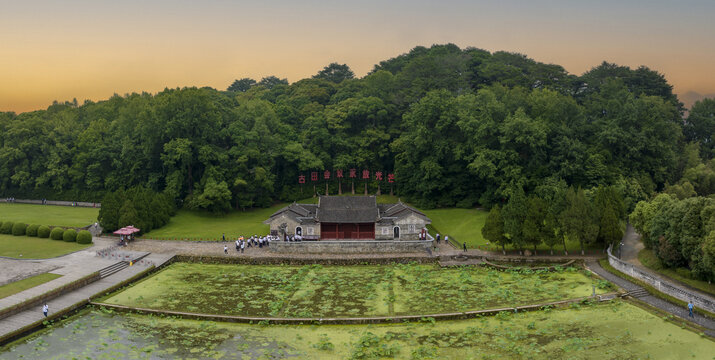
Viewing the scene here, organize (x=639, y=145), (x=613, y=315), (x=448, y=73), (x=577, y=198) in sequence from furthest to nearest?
(x=448, y=73), (x=639, y=145), (x=577, y=198), (x=613, y=315)

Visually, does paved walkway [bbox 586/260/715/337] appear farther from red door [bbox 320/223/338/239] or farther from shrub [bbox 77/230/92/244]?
shrub [bbox 77/230/92/244]

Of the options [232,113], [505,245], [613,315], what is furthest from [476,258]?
[232,113]

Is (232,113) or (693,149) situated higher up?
(232,113)

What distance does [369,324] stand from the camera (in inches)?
1036

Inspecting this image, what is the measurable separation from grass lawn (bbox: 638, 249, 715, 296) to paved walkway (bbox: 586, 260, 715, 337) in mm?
2338

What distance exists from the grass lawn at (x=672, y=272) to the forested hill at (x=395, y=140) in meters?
14.7

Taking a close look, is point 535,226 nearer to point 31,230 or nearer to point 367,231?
point 367,231

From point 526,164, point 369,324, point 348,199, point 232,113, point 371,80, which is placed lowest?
point 369,324

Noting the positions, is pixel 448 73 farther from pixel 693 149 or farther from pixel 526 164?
pixel 693 149

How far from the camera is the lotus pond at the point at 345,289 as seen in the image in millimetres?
28297

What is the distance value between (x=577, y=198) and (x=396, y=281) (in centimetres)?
1514

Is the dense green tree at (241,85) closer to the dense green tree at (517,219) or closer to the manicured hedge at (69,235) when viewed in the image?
the manicured hedge at (69,235)

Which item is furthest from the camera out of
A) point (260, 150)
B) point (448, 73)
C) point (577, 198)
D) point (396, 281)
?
point (448, 73)

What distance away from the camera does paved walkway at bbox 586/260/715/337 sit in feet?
80.8
